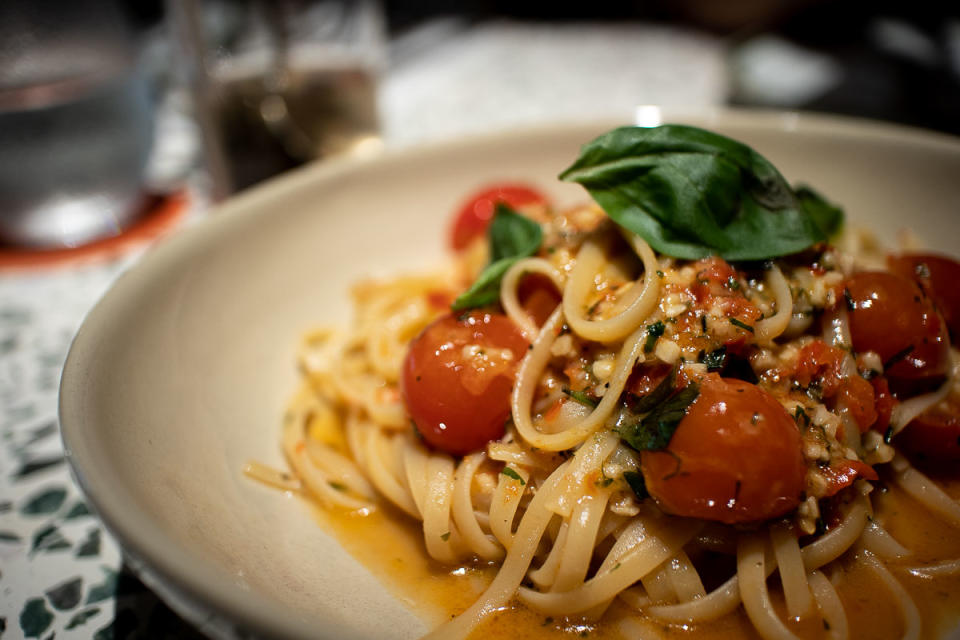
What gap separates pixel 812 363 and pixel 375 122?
12.0ft

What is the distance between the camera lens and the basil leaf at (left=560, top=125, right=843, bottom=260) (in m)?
2.34

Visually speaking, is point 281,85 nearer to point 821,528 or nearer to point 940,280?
point 940,280

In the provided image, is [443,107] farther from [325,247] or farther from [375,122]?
[325,247]

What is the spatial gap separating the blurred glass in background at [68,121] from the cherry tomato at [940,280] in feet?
13.0

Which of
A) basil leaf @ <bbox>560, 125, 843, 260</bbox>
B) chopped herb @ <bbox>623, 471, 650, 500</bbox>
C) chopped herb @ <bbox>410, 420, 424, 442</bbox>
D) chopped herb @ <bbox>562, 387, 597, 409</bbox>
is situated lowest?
chopped herb @ <bbox>410, 420, 424, 442</bbox>

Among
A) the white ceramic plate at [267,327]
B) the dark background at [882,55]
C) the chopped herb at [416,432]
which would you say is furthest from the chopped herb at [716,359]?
the dark background at [882,55]

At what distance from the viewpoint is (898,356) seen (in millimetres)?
2367

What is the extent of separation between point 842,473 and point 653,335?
63 centimetres

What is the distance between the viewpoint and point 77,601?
7.02 ft

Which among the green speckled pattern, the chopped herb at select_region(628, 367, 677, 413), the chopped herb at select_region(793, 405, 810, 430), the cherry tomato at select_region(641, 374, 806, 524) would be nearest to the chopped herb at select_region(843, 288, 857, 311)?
the chopped herb at select_region(793, 405, 810, 430)

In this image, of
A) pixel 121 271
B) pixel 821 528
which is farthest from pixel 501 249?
pixel 121 271

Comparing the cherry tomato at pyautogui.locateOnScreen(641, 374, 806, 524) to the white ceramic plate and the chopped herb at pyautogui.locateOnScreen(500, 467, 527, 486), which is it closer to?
the chopped herb at pyautogui.locateOnScreen(500, 467, 527, 486)

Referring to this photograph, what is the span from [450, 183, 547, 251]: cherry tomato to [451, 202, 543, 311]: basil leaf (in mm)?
705

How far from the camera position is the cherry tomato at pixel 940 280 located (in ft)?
8.35
